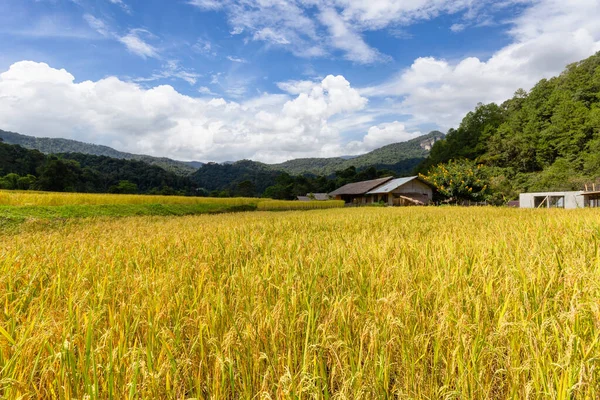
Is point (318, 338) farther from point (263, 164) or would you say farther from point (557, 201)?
point (263, 164)

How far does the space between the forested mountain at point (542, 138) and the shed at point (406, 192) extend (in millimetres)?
9523

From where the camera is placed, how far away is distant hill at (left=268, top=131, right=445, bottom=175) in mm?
114912

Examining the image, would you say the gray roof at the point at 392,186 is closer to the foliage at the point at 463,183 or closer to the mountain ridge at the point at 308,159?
the foliage at the point at 463,183

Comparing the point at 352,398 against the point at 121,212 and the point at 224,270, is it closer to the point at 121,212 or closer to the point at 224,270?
the point at 224,270

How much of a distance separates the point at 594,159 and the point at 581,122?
12894 millimetres

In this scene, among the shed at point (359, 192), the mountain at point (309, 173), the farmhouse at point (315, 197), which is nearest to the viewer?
the shed at point (359, 192)

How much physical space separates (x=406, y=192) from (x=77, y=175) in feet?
190

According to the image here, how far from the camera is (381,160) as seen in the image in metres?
126

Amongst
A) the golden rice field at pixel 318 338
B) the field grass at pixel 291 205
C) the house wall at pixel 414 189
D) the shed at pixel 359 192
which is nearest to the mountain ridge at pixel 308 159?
the shed at pixel 359 192

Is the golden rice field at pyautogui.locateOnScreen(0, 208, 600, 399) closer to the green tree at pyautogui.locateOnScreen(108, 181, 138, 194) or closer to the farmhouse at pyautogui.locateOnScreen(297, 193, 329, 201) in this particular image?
the farmhouse at pyautogui.locateOnScreen(297, 193, 329, 201)

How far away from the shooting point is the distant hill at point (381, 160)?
11491 cm

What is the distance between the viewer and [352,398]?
104cm

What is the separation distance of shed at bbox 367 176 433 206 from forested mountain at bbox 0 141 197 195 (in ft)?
143

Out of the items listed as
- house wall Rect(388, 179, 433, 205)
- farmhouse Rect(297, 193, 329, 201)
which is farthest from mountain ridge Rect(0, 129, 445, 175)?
house wall Rect(388, 179, 433, 205)
